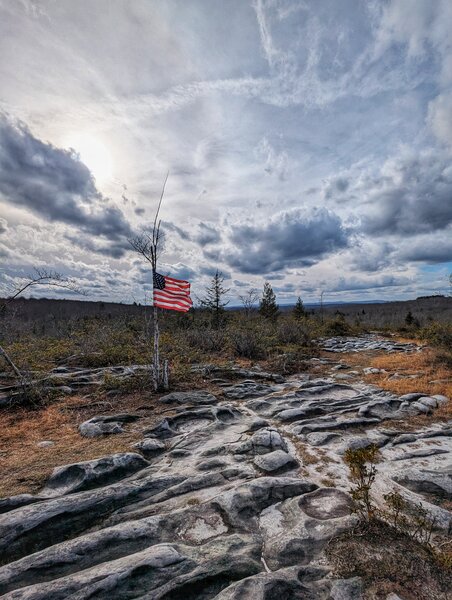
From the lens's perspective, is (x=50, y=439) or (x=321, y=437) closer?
(x=321, y=437)

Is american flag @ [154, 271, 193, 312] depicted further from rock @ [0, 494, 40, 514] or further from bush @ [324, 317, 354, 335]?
bush @ [324, 317, 354, 335]

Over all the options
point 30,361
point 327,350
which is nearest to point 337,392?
point 327,350

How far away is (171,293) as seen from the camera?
10773 millimetres

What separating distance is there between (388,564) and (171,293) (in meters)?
9.00

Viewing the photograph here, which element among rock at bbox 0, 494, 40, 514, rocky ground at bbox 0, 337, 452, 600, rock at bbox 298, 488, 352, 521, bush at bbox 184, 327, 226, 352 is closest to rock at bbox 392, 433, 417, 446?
rocky ground at bbox 0, 337, 452, 600

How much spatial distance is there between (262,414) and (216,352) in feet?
36.8

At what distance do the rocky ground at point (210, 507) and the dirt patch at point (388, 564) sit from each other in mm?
102

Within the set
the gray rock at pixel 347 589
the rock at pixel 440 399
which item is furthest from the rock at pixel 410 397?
the gray rock at pixel 347 589

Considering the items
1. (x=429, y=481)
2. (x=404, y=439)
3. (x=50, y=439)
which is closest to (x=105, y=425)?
(x=50, y=439)

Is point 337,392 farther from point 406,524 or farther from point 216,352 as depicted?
point 216,352

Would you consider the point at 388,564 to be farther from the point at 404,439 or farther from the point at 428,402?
the point at 428,402

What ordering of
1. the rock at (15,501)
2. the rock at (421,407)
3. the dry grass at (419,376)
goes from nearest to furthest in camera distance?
1. the rock at (15,501)
2. the rock at (421,407)
3. the dry grass at (419,376)

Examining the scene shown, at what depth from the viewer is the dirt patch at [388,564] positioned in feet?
9.88

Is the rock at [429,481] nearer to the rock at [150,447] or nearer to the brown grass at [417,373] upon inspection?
the brown grass at [417,373]
